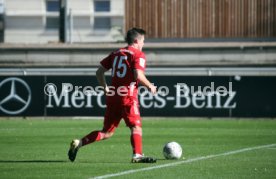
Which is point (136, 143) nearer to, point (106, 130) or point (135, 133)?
point (135, 133)

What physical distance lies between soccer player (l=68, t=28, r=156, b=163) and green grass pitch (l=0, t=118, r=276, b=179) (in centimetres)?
39

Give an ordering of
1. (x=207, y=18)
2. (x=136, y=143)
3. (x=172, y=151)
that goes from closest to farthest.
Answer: (x=136, y=143) < (x=172, y=151) < (x=207, y=18)

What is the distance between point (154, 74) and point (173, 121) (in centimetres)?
180

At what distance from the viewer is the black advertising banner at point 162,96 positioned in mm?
26906

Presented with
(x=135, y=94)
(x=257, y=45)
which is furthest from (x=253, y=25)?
(x=135, y=94)

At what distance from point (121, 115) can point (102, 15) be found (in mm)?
37220

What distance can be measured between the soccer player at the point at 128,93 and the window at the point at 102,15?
3698cm

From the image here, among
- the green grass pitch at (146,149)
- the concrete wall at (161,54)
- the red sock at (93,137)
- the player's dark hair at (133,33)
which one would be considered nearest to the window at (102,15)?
the concrete wall at (161,54)

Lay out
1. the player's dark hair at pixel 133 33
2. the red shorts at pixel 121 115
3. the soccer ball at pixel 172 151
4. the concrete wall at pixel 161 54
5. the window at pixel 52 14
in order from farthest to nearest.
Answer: the window at pixel 52 14
the concrete wall at pixel 161 54
the soccer ball at pixel 172 151
the red shorts at pixel 121 115
the player's dark hair at pixel 133 33

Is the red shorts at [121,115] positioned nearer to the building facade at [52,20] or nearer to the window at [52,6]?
the building facade at [52,20]

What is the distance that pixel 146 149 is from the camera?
55.2ft

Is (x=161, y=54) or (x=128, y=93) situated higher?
(x=128, y=93)

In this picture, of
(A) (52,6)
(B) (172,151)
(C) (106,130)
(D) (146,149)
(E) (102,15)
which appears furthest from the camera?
(A) (52,6)

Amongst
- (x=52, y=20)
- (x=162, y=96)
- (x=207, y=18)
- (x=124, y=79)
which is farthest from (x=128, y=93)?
(x=52, y=20)
